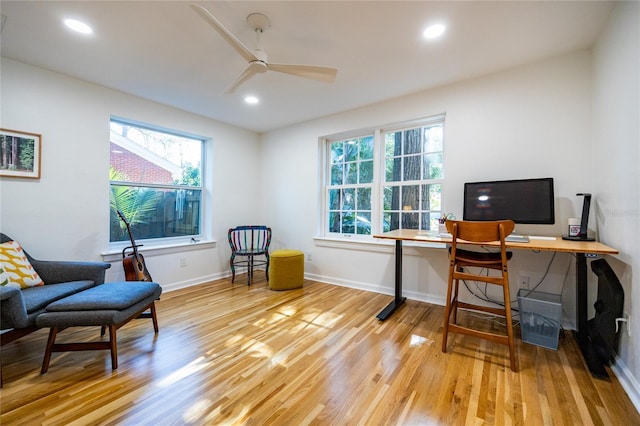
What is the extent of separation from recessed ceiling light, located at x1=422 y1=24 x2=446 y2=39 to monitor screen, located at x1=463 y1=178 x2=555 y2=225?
136cm

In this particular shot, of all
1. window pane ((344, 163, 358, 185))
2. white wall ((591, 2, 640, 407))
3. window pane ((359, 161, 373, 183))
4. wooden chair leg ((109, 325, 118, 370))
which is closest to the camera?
white wall ((591, 2, 640, 407))

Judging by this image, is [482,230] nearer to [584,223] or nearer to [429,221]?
[584,223]

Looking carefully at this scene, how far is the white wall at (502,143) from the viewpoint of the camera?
2.26 metres

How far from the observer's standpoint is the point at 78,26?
193 cm

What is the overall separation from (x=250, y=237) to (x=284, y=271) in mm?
1151

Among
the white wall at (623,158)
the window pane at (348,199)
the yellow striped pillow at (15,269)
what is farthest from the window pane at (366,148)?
the yellow striped pillow at (15,269)

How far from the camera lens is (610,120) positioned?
1.83 metres

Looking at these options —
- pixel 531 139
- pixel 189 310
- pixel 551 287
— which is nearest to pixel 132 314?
pixel 189 310

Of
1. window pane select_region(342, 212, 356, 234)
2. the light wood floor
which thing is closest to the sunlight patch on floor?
the light wood floor

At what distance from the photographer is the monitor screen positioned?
7.24 feet

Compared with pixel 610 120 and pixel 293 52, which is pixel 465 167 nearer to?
pixel 610 120

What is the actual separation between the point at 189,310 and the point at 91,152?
78.4 inches

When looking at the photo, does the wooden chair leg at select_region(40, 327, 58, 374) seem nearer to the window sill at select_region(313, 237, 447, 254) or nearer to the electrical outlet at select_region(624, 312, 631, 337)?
the window sill at select_region(313, 237, 447, 254)

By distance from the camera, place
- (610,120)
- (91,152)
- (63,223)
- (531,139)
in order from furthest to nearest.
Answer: (91,152)
(63,223)
(531,139)
(610,120)
